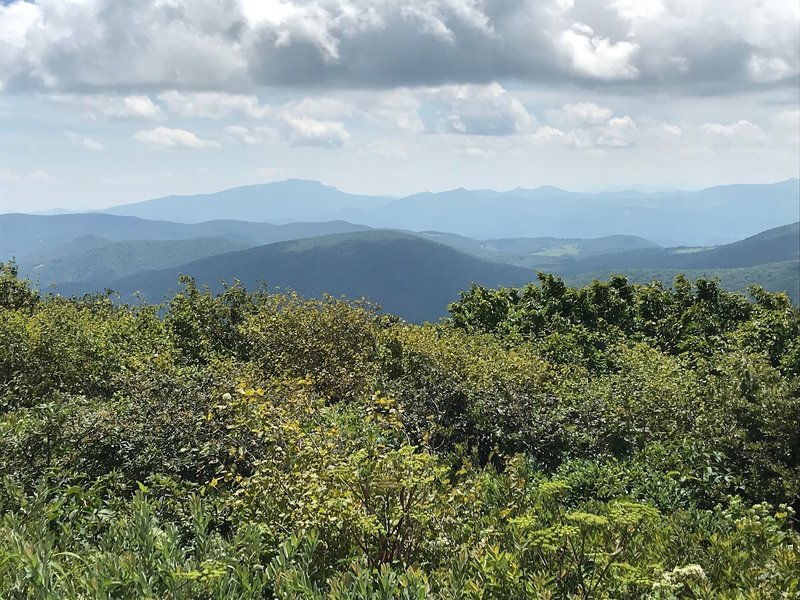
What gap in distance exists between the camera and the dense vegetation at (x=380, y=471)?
484 centimetres

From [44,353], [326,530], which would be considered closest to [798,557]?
[326,530]

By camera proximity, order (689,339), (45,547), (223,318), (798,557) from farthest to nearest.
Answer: (689,339), (223,318), (798,557), (45,547)

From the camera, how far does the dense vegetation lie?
4.84 m

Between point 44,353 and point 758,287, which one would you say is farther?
point 758,287

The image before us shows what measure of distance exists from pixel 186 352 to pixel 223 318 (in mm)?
1985

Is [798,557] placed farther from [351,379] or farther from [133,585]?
[351,379]

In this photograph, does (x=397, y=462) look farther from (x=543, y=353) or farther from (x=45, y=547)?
(x=543, y=353)

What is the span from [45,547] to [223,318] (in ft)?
51.4

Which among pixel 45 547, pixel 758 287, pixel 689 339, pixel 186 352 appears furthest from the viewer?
pixel 758 287

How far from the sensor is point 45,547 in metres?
4.88

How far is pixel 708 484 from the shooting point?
8.86m

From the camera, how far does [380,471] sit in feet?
18.2

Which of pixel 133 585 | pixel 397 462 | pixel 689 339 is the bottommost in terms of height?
pixel 689 339

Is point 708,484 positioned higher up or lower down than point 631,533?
lower down
